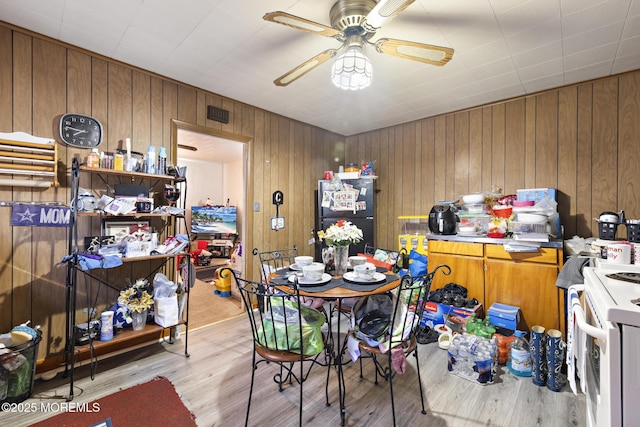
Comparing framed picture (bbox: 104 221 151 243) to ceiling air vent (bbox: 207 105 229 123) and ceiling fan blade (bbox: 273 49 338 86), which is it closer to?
ceiling air vent (bbox: 207 105 229 123)

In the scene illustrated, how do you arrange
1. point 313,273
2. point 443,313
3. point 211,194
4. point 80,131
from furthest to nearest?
point 211,194
point 443,313
point 80,131
point 313,273

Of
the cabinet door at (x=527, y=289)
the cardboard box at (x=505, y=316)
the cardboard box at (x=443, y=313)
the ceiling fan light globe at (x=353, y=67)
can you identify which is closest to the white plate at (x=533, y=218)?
the cabinet door at (x=527, y=289)

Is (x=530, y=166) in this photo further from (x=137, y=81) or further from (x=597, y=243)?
(x=137, y=81)

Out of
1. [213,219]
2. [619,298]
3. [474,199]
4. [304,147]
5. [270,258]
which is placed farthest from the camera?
[213,219]

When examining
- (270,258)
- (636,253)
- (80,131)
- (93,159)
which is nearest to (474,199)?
(636,253)

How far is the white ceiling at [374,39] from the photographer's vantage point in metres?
1.83

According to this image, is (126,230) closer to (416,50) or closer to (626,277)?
(416,50)

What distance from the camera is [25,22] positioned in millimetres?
1979

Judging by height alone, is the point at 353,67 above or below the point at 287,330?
above

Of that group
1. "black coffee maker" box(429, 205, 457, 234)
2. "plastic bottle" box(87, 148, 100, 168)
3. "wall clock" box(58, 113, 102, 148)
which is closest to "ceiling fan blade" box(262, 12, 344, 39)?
"plastic bottle" box(87, 148, 100, 168)

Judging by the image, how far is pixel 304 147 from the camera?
4.18 meters

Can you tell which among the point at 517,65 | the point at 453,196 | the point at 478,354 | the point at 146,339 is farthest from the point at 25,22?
the point at 453,196

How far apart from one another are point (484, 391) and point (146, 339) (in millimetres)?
2846

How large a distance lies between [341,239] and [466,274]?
1.75m
